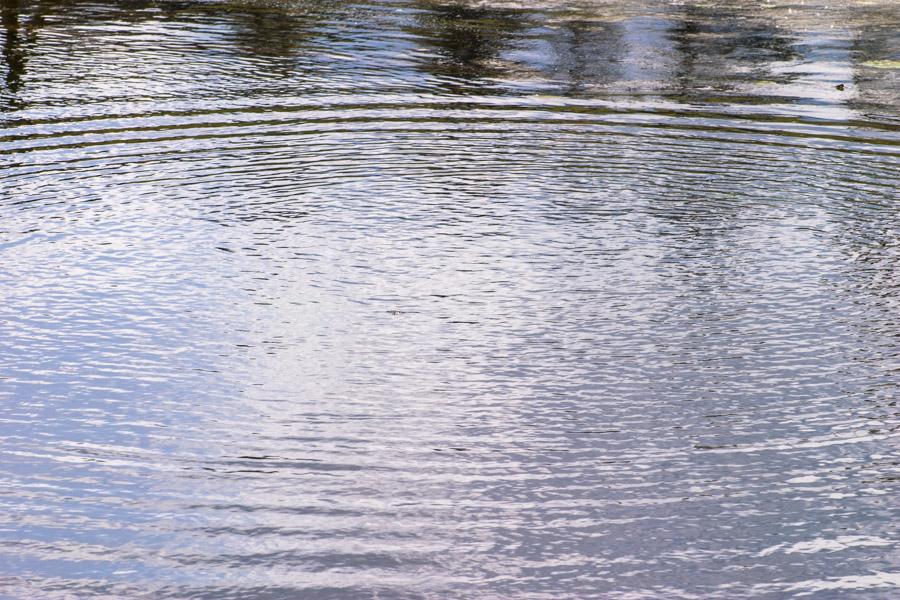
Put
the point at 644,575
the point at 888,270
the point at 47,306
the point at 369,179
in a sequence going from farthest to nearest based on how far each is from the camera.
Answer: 1. the point at 369,179
2. the point at 888,270
3. the point at 47,306
4. the point at 644,575

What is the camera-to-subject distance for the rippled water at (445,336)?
4.62 metres

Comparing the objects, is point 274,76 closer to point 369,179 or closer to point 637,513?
point 369,179

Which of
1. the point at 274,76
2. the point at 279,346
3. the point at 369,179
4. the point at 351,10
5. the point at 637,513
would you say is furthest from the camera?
the point at 351,10

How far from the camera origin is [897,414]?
5699mm

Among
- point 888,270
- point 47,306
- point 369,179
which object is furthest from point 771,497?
point 369,179

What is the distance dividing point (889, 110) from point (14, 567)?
30.6 ft

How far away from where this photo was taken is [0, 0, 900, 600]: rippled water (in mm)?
4617

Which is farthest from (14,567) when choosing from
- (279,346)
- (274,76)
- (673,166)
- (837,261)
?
(274,76)

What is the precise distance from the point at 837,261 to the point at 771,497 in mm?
3044

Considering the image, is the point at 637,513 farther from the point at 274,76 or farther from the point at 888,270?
the point at 274,76

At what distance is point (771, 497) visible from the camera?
16.2ft

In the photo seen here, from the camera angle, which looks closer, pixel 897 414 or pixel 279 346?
pixel 897 414

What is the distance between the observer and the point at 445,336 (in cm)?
646

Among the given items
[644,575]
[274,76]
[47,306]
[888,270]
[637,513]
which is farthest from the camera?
[274,76]
